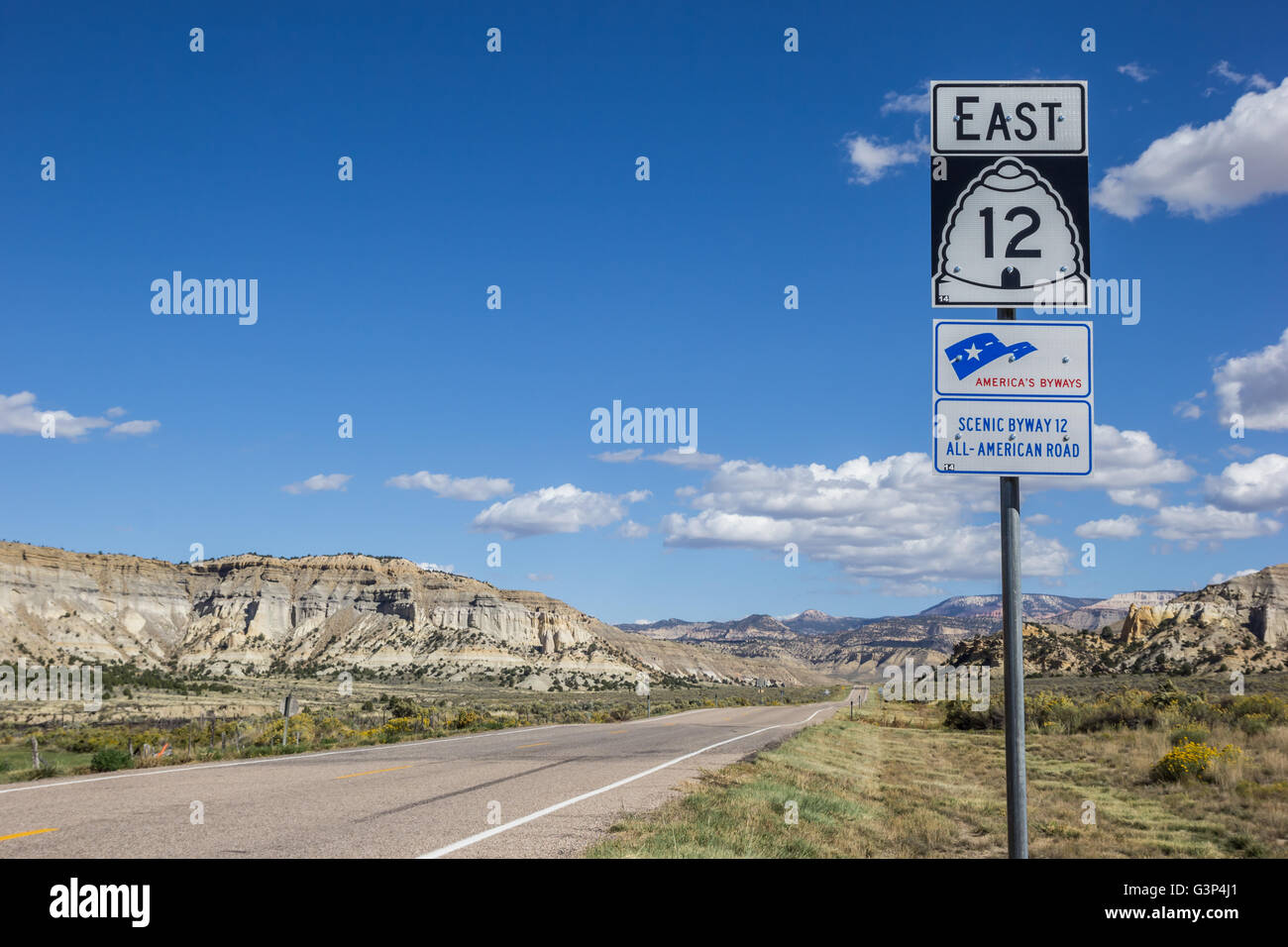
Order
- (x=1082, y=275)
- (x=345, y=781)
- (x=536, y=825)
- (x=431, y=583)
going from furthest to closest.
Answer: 1. (x=431, y=583)
2. (x=345, y=781)
3. (x=536, y=825)
4. (x=1082, y=275)

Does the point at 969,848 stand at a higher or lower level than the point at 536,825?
lower

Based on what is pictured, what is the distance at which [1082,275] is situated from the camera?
4.66 metres

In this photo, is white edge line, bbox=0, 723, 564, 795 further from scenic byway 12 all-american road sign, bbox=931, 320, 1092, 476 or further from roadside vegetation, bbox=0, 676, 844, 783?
scenic byway 12 all-american road sign, bbox=931, 320, 1092, 476

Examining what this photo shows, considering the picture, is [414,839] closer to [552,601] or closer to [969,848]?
[969,848]

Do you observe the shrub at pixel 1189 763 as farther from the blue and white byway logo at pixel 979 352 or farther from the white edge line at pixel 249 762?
the blue and white byway logo at pixel 979 352

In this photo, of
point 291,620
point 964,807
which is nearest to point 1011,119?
point 964,807

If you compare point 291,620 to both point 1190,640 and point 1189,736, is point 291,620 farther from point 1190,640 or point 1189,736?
point 1189,736

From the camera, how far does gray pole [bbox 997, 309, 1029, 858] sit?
4238 millimetres

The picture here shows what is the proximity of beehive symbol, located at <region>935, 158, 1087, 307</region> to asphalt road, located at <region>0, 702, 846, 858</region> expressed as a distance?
236 inches

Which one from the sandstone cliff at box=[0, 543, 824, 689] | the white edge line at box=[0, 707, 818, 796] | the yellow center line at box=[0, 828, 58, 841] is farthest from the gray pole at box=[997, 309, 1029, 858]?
the sandstone cliff at box=[0, 543, 824, 689]

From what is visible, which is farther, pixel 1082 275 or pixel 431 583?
pixel 431 583

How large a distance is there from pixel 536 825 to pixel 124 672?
86.0 metres

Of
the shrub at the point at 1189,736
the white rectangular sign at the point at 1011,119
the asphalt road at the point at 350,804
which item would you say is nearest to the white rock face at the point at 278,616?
the asphalt road at the point at 350,804
